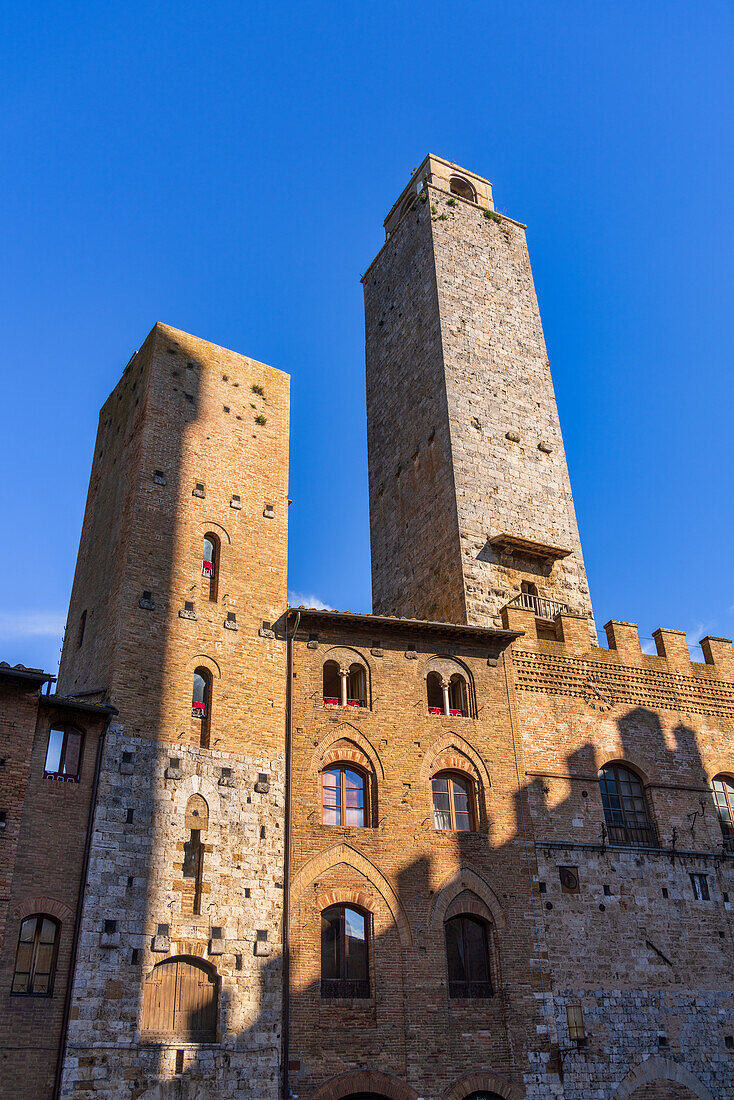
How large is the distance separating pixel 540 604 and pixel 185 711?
33.5 feet

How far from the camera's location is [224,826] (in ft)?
55.6

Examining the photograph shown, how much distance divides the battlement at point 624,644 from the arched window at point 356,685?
13.2 feet

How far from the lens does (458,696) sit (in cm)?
2053

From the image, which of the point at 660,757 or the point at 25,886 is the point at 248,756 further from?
the point at 660,757

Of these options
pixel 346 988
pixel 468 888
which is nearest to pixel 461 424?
pixel 468 888

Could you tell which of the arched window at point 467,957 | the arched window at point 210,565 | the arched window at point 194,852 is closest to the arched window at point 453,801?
the arched window at point 467,957

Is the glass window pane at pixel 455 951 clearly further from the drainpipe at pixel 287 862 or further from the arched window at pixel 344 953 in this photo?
the drainpipe at pixel 287 862

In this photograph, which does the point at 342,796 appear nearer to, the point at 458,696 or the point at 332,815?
the point at 332,815

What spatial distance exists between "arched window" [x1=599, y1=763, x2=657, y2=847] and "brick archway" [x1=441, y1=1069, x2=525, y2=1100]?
212 inches

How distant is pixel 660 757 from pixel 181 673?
11.1m

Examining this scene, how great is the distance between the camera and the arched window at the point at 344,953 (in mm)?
16516

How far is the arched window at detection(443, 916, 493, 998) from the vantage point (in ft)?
56.9

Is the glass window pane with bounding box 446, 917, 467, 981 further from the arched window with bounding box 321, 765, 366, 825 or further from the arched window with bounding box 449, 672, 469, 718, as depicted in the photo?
the arched window with bounding box 449, 672, 469, 718

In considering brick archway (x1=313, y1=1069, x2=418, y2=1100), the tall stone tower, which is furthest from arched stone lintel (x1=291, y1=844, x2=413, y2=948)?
the tall stone tower
